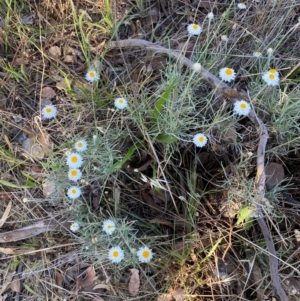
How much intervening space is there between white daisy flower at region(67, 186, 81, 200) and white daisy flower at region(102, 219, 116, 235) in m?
0.11

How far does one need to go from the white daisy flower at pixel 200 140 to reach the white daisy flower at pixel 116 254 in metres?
0.37

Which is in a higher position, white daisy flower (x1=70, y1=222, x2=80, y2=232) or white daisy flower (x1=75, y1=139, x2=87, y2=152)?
white daisy flower (x1=75, y1=139, x2=87, y2=152)

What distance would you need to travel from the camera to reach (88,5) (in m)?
1.47

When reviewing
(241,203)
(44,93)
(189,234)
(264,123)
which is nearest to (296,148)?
(264,123)

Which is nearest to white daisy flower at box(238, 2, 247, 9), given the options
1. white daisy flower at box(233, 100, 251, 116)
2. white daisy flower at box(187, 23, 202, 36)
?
white daisy flower at box(187, 23, 202, 36)

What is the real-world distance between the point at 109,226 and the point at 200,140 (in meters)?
0.36

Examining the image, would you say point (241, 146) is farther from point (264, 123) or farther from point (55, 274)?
point (55, 274)

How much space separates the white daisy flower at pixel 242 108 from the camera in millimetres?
1130

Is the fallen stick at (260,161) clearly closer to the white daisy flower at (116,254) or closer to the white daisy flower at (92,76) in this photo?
the white daisy flower at (92,76)

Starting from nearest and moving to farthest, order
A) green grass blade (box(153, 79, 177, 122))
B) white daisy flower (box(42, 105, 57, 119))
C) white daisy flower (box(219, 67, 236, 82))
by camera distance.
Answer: green grass blade (box(153, 79, 177, 122)), white daisy flower (box(219, 67, 236, 82)), white daisy flower (box(42, 105, 57, 119))

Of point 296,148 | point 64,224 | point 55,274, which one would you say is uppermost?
point 296,148

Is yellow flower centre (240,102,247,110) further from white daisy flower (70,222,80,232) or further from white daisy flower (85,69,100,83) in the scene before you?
white daisy flower (70,222,80,232)

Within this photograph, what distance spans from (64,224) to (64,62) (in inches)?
22.2

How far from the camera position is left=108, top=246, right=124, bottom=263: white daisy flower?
1.13 m
